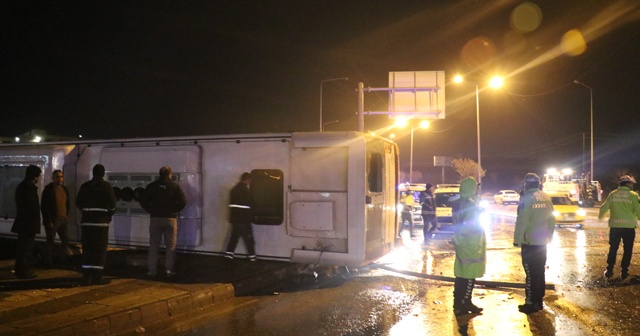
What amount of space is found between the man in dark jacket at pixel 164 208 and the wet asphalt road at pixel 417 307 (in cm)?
156

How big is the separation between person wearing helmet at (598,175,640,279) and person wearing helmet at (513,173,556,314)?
9.67 feet

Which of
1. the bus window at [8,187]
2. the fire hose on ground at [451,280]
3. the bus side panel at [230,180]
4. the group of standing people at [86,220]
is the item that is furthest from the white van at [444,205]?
the bus window at [8,187]

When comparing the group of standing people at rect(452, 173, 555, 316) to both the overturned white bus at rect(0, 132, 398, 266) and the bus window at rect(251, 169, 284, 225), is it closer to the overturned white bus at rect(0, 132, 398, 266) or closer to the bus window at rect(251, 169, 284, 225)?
the overturned white bus at rect(0, 132, 398, 266)

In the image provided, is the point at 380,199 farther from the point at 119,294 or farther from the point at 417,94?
the point at 417,94

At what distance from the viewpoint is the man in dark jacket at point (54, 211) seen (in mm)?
8539

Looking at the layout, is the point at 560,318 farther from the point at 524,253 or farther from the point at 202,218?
the point at 202,218

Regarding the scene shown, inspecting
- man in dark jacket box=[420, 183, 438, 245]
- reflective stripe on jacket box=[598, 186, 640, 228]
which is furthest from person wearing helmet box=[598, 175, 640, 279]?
man in dark jacket box=[420, 183, 438, 245]

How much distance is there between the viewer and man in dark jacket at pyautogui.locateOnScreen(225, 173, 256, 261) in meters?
8.61

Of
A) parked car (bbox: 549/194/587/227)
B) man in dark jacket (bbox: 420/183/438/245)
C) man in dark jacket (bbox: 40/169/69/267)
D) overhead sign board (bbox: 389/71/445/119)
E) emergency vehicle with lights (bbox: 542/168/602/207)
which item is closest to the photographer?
man in dark jacket (bbox: 40/169/69/267)

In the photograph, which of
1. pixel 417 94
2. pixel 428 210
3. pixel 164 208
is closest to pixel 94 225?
pixel 164 208

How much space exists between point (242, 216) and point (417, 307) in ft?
10.8

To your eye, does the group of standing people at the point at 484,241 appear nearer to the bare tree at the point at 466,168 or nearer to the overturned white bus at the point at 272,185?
the overturned white bus at the point at 272,185

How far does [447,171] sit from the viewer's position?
280ft

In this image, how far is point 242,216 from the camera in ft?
28.3
